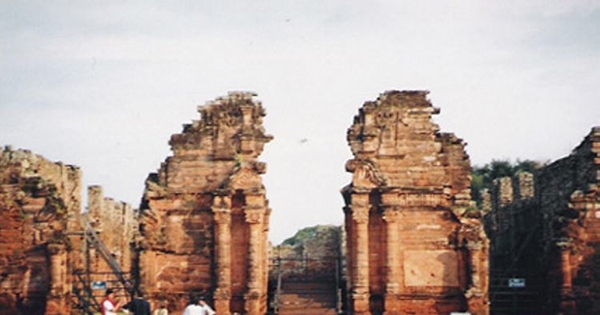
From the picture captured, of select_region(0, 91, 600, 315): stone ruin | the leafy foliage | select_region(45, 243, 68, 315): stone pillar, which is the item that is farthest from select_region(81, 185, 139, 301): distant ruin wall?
the leafy foliage

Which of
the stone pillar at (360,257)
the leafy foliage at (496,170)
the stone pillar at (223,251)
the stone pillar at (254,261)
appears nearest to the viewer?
the stone pillar at (360,257)

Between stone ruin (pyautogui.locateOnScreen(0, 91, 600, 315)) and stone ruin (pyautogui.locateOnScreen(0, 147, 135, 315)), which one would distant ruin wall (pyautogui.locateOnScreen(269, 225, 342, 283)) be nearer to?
stone ruin (pyautogui.locateOnScreen(0, 91, 600, 315))

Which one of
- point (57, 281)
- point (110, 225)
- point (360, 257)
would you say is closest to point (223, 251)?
point (360, 257)

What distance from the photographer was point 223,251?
24859mm

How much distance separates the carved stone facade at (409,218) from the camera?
24500 mm

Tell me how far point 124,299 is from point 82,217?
308cm

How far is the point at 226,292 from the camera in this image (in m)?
24.6

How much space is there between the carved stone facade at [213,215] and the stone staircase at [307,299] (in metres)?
0.70

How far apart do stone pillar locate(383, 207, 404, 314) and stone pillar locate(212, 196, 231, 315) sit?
13.8ft

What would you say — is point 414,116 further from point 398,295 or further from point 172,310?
point 172,310

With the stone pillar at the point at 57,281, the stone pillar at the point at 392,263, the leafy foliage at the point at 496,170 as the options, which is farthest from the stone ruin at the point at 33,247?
Answer: the leafy foliage at the point at 496,170

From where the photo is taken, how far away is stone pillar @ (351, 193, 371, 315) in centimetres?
2433

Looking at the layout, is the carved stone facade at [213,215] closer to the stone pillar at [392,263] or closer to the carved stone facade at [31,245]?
the carved stone facade at [31,245]

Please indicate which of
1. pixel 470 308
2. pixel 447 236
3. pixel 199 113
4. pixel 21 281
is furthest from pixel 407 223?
pixel 21 281
